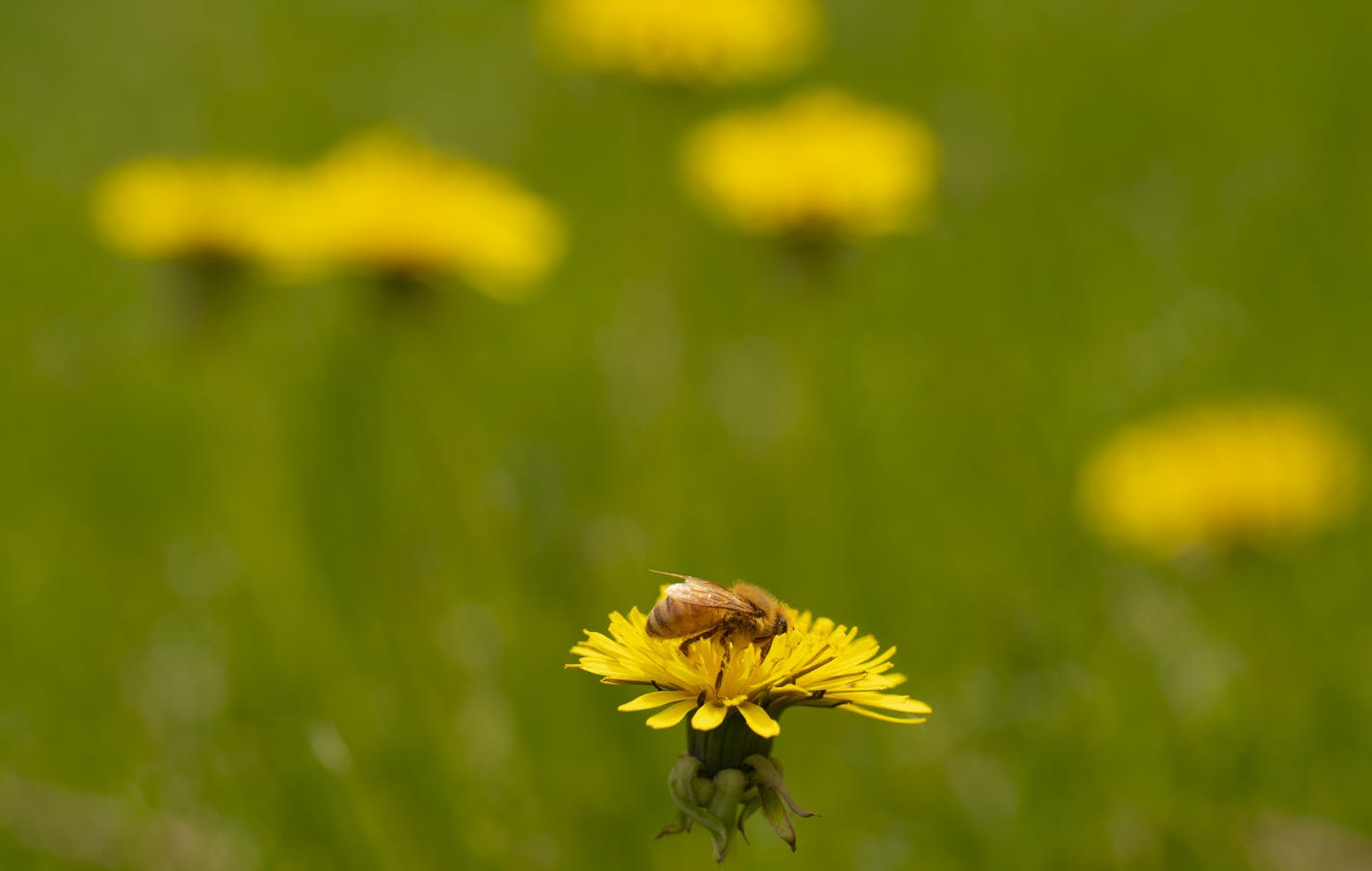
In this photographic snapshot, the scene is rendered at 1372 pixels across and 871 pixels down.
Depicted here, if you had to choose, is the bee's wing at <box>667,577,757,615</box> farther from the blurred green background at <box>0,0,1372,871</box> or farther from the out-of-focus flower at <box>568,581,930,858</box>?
the blurred green background at <box>0,0,1372,871</box>

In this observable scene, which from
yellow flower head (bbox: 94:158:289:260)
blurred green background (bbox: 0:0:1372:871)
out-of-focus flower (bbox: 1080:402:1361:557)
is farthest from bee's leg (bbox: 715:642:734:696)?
yellow flower head (bbox: 94:158:289:260)

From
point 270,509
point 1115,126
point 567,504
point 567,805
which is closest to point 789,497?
point 567,504

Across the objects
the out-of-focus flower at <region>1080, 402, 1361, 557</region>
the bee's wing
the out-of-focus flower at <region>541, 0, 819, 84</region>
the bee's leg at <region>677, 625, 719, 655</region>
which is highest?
the out-of-focus flower at <region>541, 0, 819, 84</region>

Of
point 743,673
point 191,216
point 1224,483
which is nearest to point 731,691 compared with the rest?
point 743,673

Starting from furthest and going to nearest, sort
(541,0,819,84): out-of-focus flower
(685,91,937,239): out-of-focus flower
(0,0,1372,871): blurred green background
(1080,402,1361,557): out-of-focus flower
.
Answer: (541,0,819,84): out-of-focus flower, (685,91,937,239): out-of-focus flower, (1080,402,1361,557): out-of-focus flower, (0,0,1372,871): blurred green background

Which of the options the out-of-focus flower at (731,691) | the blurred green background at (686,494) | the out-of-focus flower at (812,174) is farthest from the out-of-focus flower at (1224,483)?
the out-of-focus flower at (731,691)

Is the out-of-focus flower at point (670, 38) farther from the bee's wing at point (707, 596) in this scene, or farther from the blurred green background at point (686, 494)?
the bee's wing at point (707, 596)

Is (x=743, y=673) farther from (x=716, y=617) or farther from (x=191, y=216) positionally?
(x=191, y=216)
